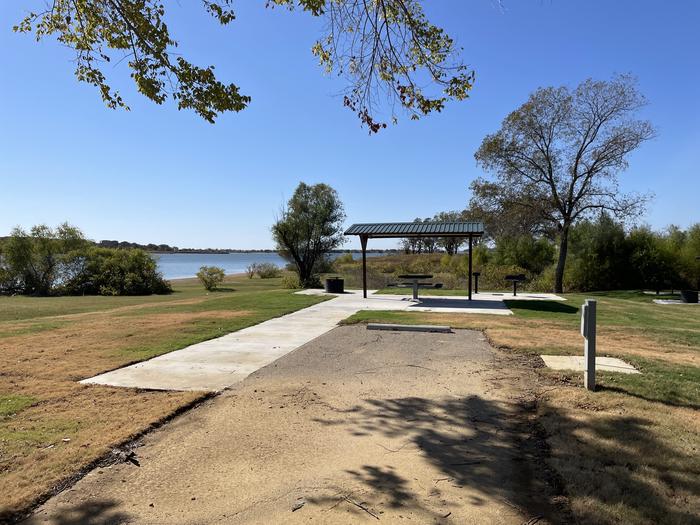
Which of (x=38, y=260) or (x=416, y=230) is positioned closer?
(x=416, y=230)

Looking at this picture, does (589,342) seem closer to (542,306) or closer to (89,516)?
(89,516)

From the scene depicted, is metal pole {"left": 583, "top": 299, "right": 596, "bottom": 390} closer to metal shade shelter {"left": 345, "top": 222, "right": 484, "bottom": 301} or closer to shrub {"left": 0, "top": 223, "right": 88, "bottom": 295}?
metal shade shelter {"left": 345, "top": 222, "right": 484, "bottom": 301}

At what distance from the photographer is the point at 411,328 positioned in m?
9.25

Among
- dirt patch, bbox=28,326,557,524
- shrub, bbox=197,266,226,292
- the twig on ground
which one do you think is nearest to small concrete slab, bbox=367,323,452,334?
dirt patch, bbox=28,326,557,524

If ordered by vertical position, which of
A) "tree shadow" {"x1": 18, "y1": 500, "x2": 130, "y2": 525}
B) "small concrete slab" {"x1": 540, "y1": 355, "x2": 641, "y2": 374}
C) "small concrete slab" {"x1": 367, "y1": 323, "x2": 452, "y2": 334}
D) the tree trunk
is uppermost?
the tree trunk

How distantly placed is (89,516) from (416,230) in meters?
14.4

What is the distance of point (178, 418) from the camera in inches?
171

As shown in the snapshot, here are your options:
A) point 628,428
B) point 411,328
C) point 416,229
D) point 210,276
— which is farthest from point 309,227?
point 628,428

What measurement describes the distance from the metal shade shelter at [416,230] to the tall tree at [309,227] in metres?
12.7

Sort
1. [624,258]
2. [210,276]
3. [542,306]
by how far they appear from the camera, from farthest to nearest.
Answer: [210,276] → [624,258] → [542,306]

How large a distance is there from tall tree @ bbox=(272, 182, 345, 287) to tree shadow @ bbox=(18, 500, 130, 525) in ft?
86.7

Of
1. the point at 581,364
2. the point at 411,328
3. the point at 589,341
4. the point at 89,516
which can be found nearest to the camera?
the point at 89,516

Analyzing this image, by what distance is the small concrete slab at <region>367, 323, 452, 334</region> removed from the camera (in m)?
9.20

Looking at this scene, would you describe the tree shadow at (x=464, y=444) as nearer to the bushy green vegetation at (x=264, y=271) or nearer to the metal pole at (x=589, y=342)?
the metal pole at (x=589, y=342)
